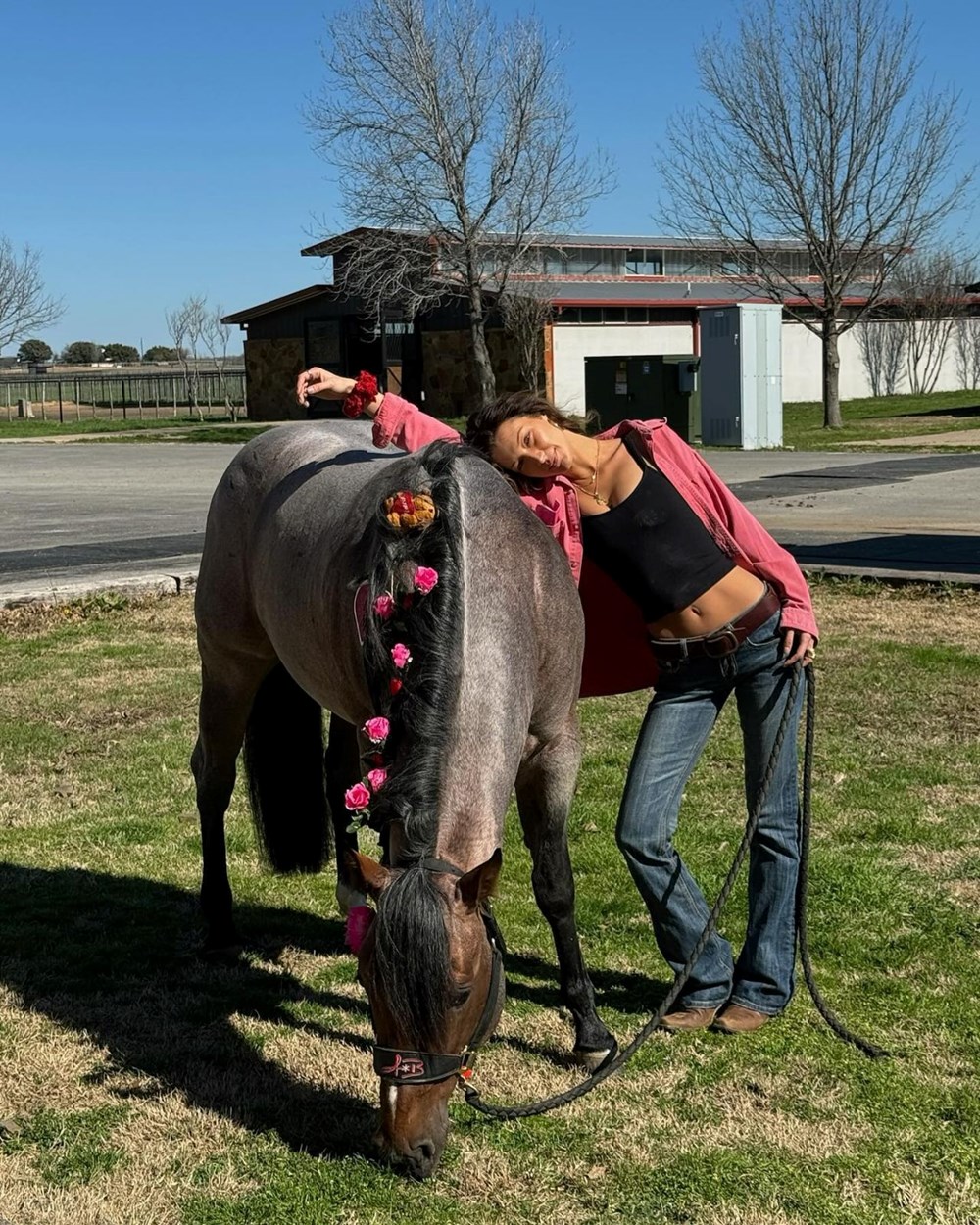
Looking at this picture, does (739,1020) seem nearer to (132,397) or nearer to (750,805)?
(750,805)

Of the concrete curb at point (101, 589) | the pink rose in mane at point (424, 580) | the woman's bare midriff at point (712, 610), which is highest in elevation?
the pink rose in mane at point (424, 580)

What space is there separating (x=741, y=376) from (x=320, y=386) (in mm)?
24120

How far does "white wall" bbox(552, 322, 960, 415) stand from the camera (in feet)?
132

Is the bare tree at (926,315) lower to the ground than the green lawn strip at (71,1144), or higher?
higher

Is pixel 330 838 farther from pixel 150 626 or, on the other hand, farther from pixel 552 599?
pixel 150 626

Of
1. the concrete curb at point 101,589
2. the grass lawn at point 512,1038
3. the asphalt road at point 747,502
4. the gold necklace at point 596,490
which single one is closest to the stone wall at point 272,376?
the asphalt road at point 747,502

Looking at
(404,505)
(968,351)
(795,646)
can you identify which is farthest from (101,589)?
(968,351)

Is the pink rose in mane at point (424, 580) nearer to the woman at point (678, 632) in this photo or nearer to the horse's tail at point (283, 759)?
the woman at point (678, 632)

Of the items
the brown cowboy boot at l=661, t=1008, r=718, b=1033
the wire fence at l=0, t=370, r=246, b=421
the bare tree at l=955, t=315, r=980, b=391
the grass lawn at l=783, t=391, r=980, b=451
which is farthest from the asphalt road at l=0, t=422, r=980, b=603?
the wire fence at l=0, t=370, r=246, b=421

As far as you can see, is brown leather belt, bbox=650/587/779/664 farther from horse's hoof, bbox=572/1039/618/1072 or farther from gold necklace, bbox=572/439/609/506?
horse's hoof, bbox=572/1039/618/1072

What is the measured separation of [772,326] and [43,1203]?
2696cm

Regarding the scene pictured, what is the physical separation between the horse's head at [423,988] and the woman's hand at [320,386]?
7.03ft

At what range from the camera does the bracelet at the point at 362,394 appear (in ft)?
15.3

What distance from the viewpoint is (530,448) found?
3.86 meters
